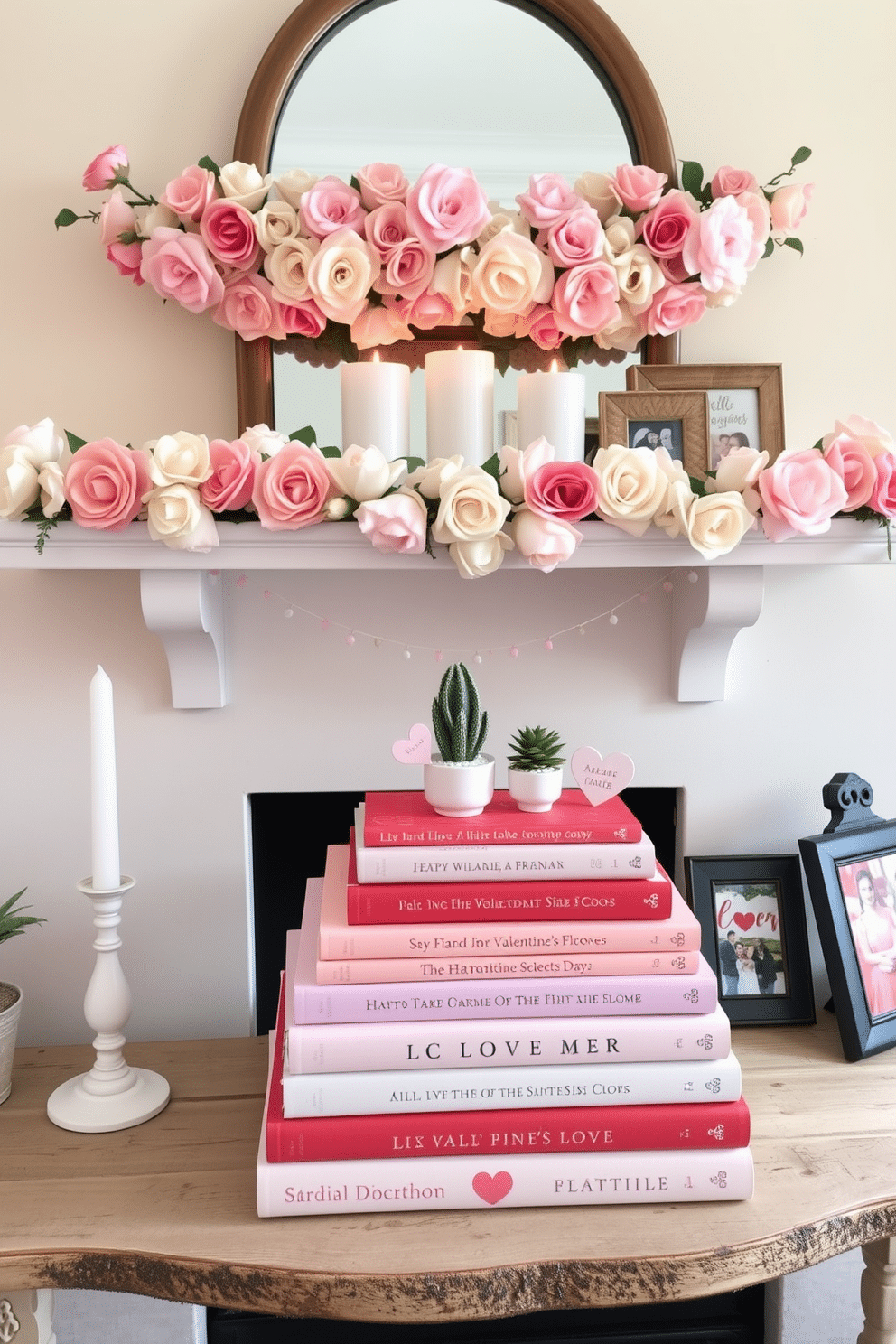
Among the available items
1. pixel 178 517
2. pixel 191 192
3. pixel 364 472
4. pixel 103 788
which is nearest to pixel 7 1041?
pixel 103 788

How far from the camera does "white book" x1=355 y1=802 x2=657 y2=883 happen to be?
0.96 meters

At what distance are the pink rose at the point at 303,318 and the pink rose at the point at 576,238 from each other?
26cm

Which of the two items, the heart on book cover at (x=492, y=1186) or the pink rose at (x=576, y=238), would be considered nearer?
the heart on book cover at (x=492, y=1186)

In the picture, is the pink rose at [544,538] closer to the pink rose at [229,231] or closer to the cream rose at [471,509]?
the cream rose at [471,509]

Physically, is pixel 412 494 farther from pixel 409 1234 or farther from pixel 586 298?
pixel 409 1234

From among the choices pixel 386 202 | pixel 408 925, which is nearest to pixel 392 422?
pixel 386 202

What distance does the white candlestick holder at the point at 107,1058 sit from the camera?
A: 1.05 metres

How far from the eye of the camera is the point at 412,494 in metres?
0.97

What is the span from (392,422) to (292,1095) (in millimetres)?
648

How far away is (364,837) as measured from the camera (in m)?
0.96

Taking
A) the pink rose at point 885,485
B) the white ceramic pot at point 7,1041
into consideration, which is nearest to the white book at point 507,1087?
the white ceramic pot at point 7,1041

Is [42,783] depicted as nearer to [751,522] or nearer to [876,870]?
[751,522]

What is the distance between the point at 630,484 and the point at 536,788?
31cm

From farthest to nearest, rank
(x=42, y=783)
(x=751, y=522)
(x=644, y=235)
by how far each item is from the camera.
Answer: (x=42, y=783) < (x=644, y=235) < (x=751, y=522)
